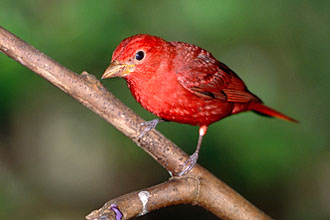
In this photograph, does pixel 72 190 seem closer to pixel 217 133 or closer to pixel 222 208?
pixel 217 133

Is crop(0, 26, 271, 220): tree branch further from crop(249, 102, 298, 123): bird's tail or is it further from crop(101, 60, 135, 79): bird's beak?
crop(249, 102, 298, 123): bird's tail

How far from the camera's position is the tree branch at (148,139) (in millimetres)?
2512

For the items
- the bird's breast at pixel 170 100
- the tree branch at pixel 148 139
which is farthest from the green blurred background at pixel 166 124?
the tree branch at pixel 148 139

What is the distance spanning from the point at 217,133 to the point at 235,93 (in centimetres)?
95

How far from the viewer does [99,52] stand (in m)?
4.24

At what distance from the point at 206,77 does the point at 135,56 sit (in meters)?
0.72

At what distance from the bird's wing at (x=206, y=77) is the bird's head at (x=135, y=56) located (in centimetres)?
23

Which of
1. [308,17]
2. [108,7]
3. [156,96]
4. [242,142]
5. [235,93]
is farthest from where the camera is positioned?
[308,17]

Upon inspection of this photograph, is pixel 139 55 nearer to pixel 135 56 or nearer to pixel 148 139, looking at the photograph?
pixel 135 56

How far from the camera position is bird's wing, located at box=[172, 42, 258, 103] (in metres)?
3.24

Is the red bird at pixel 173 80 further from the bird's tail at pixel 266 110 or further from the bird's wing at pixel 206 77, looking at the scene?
the bird's tail at pixel 266 110

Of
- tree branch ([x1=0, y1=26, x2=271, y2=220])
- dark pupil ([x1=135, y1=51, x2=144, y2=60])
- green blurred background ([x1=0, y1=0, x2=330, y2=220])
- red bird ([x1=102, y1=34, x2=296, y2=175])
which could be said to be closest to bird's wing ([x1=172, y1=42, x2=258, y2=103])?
red bird ([x1=102, y1=34, x2=296, y2=175])

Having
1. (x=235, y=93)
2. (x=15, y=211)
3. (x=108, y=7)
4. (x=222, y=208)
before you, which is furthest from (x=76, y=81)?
(x=15, y=211)

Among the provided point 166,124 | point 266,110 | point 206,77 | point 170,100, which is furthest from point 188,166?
point 166,124
